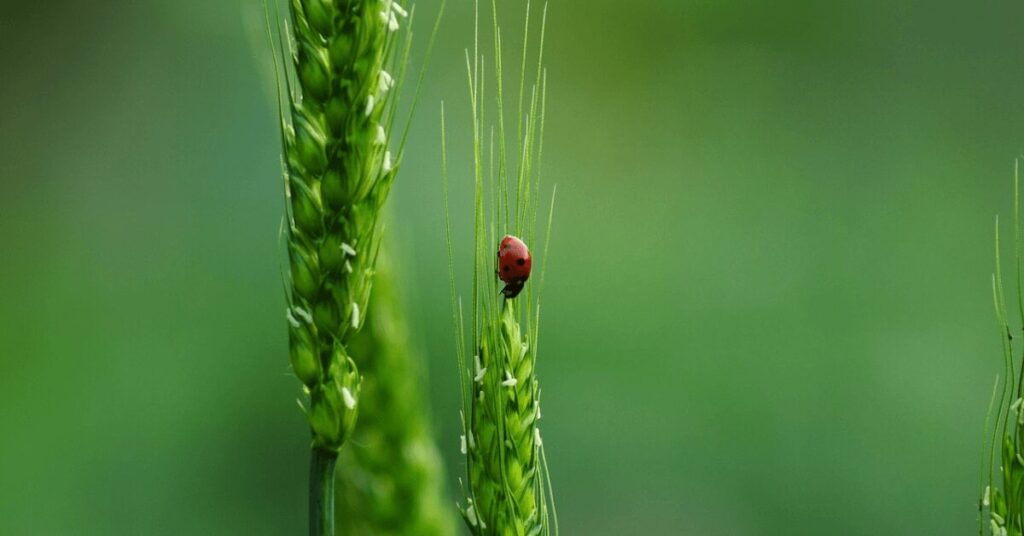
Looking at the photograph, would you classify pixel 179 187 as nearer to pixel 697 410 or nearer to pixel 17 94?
pixel 17 94

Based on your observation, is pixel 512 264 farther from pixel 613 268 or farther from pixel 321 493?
pixel 613 268

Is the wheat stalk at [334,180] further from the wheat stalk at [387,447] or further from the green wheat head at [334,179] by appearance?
the wheat stalk at [387,447]

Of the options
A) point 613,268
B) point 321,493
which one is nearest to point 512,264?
point 321,493

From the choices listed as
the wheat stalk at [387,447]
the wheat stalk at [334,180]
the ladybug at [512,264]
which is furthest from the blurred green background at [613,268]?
the wheat stalk at [334,180]

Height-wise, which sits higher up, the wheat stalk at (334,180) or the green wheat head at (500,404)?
the wheat stalk at (334,180)

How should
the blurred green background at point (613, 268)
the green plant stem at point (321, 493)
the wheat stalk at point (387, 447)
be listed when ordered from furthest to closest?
1. the blurred green background at point (613, 268)
2. the wheat stalk at point (387, 447)
3. the green plant stem at point (321, 493)

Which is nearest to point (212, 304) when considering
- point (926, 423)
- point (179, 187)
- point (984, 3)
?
point (179, 187)
